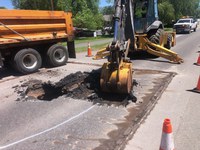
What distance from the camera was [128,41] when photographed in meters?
8.02

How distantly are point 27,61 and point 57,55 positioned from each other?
5.64 ft

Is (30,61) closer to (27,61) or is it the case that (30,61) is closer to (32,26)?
(27,61)

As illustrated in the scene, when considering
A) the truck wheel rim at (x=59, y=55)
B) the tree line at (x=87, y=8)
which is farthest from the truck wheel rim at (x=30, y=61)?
the tree line at (x=87, y=8)

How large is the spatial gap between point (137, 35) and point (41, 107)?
711cm

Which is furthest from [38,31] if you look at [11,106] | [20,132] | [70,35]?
[20,132]

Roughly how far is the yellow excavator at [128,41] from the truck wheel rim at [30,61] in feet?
9.87

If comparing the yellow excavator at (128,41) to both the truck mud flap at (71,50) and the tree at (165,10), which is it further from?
the tree at (165,10)

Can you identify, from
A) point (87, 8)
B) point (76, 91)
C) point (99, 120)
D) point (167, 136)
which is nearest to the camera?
point (167, 136)

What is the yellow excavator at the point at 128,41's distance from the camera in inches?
248

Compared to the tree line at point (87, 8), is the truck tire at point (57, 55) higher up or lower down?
lower down

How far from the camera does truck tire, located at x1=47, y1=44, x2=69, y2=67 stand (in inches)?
431

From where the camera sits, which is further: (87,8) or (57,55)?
(87,8)

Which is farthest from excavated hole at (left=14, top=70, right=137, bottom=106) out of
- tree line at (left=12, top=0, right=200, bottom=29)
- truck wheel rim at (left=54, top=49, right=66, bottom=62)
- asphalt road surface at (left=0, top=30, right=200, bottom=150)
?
tree line at (left=12, top=0, right=200, bottom=29)

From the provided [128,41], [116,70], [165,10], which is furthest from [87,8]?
[116,70]
